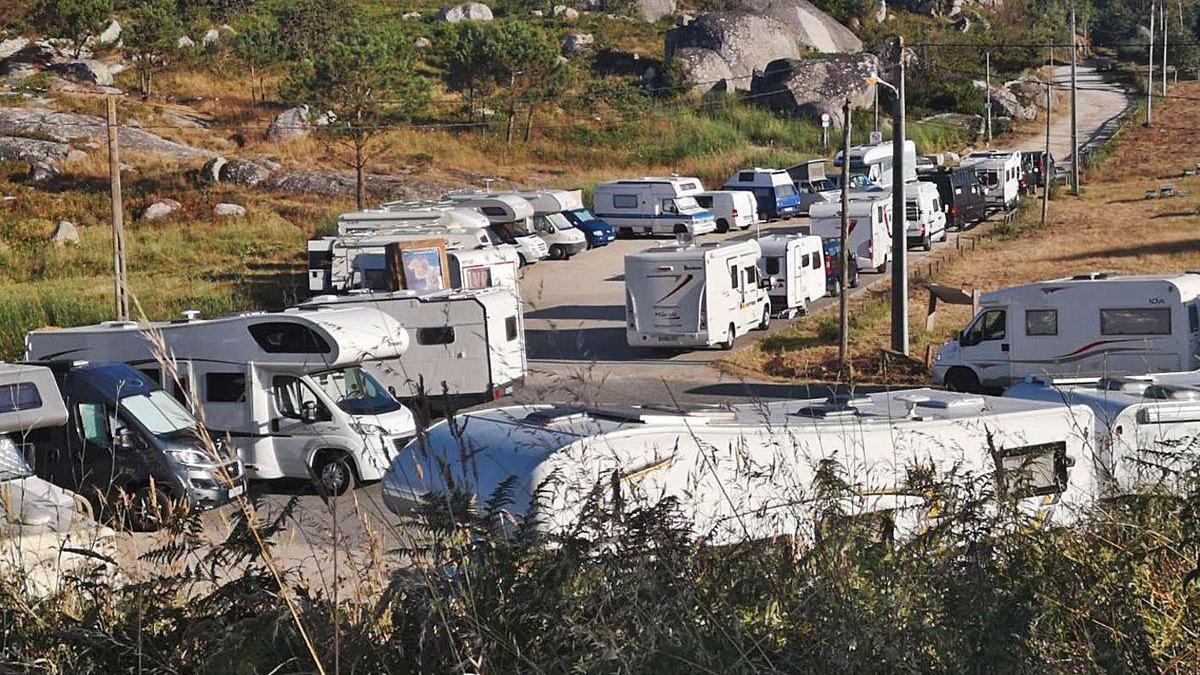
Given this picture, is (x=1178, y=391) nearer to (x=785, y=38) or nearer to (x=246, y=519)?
(x=246, y=519)

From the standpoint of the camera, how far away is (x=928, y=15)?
324ft

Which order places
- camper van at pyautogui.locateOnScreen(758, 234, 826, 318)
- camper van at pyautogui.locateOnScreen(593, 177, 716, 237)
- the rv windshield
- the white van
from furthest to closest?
the white van
camper van at pyautogui.locateOnScreen(593, 177, 716, 237)
camper van at pyautogui.locateOnScreen(758, 234, 826, 318)
the rv windshield

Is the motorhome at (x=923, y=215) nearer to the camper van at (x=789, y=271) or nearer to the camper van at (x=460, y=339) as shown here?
the camper van at (x=789, y=271)

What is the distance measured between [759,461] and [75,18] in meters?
61.3

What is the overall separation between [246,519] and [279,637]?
341mm

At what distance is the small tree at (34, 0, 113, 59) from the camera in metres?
62.6

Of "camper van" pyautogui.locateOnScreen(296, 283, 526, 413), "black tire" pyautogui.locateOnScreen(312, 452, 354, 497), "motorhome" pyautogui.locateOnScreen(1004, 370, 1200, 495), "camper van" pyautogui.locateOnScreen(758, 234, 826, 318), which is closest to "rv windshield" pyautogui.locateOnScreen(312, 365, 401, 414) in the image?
"black tire" pyautogui.locateOnScreen(312, 452, 354, 497)

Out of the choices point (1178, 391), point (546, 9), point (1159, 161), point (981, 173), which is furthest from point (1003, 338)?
point (546, 9)

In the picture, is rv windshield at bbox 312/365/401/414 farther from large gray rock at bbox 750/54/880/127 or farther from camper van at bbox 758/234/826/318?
large gray rock at bbox 750/54/880/127

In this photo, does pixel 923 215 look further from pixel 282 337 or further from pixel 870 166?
pixel 282 337

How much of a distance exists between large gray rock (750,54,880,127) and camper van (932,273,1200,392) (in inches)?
1748

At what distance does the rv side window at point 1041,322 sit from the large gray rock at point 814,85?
4475cm

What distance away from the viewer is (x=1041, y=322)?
73.0ft

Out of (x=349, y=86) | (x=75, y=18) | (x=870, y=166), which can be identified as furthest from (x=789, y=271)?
(x=75, y=18)
